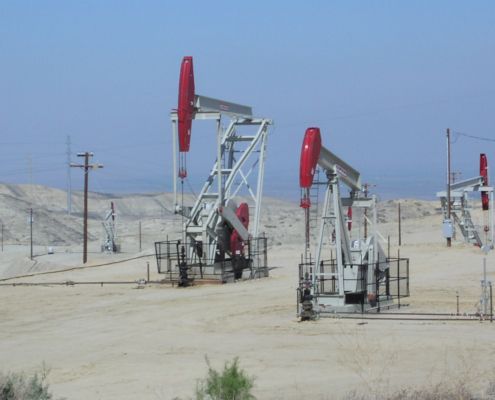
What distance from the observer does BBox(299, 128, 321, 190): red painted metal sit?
50.1 ft

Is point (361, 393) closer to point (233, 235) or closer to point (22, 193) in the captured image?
point (233, 235)

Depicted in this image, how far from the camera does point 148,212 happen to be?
97.9 meters

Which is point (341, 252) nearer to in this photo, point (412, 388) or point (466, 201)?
point (412, 388)

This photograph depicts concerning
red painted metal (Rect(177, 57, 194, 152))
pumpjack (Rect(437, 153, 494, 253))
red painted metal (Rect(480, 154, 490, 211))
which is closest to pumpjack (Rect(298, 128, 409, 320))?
red painted metal (Rect(177, 57, 194, 152))

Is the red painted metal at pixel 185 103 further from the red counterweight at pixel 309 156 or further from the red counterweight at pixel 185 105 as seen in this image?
the red counterweight at pixel 309 156

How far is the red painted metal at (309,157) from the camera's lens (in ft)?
50.1

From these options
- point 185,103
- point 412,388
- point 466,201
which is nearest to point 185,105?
point 185,103

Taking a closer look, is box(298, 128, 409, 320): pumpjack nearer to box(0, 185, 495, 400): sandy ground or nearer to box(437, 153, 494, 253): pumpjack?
box(0, 185, 495, 400): sandy ground

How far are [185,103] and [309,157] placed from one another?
7821 millimetres

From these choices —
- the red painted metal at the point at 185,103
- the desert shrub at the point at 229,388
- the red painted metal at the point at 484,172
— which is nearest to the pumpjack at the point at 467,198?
the red painted metal at the point at 484,172

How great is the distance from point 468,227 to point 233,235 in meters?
16.6

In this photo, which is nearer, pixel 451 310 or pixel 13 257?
pixel 451 310

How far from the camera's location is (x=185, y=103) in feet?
72.6

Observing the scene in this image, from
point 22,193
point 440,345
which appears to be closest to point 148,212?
point 22,193
